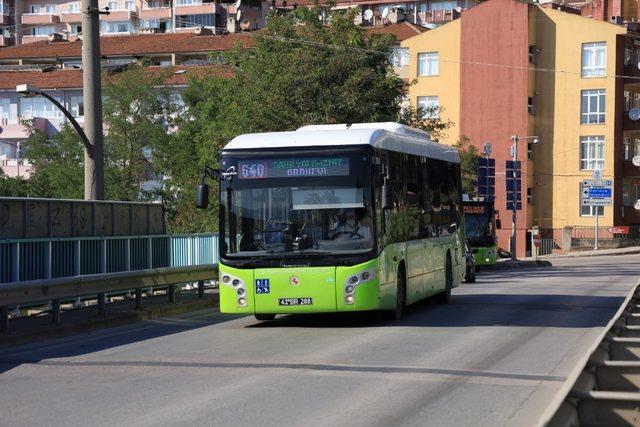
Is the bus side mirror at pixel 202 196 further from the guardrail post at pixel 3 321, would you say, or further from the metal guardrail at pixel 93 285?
the guardrail post at pixel 3 321

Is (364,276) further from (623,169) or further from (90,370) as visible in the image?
(623,169)

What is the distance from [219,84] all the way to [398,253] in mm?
30880

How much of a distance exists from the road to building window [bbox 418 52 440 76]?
2436 inches

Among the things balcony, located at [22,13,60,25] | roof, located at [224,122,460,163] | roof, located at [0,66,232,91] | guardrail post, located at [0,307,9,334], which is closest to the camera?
guardrail post, located at [0,307,9,334]

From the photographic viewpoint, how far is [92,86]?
23.2m

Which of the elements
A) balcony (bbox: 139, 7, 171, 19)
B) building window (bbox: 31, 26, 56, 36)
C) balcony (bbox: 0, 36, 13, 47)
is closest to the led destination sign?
balcony (bbox: 139, 7, 171, 19)

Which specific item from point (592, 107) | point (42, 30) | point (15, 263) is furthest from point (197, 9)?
point (15, 263)

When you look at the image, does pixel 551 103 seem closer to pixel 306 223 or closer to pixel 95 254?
pixel 95 254

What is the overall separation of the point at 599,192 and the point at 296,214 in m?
57.0

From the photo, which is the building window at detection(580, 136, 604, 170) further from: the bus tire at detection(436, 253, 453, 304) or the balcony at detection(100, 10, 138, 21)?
the balcony at detection(100, 10, 138, 21)

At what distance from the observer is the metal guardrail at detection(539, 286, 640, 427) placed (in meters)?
6.43

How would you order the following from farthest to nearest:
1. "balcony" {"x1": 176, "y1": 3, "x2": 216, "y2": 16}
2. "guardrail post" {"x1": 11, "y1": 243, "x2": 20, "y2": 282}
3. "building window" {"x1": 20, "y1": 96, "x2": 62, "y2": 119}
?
"balcony" {"x1": 176, "y1": 3, "x2": 216, "y2": 16}
"building window" {"x1": 20, "y1": 96, "x2": 62, "y2": 119}
"guardrail post" {"x1": 11, "y1": 243, "x2": 20, "y2": 282}

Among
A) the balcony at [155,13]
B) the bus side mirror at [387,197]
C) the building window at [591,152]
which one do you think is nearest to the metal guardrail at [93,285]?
the bus side mirror at [387,197]

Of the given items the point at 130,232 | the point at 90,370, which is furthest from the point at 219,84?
the point at 90,370
